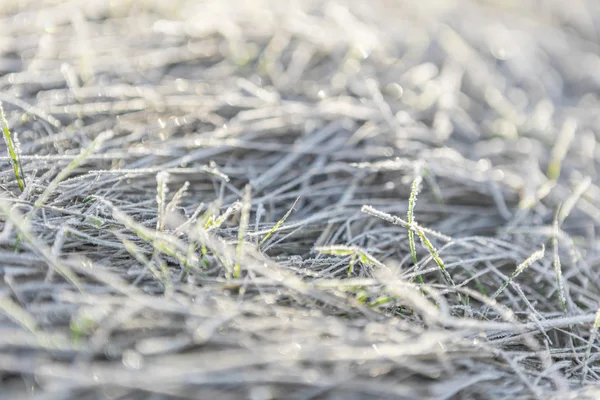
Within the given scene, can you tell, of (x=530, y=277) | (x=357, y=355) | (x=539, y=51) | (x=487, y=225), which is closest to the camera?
(x=357, y=355)

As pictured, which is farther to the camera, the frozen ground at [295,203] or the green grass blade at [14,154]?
the green grass blade at [14,154]

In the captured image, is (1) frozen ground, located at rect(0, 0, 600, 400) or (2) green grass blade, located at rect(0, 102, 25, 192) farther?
(2) green grass blade, located at rect(0, 102, 25, 192)

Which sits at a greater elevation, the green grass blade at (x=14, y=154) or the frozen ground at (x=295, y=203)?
the green grass blade at (x=14, y=154)

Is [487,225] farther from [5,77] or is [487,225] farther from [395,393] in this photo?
[5,77]

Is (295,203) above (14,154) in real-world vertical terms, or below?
below

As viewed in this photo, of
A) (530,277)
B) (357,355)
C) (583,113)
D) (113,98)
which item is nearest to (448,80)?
(583,113)

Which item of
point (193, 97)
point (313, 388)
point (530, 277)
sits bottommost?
point (530, 277)

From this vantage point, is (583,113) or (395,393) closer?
(395,393)

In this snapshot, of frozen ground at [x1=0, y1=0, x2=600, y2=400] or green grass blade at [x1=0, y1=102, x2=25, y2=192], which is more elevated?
green grass blade at [x1=0, y1=102, x2=25, y2=192]
